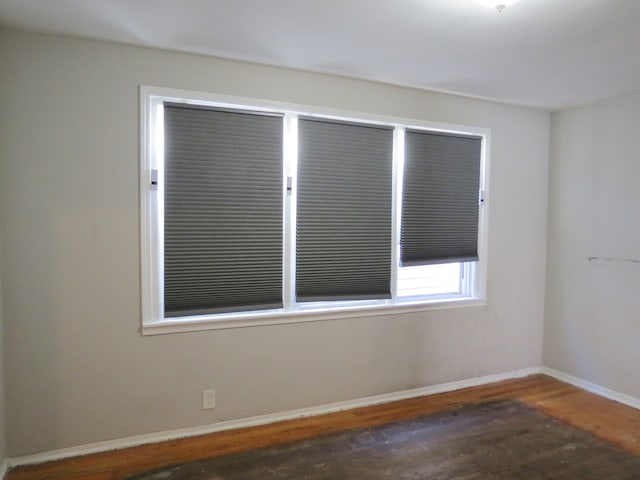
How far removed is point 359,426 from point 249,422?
0.77 metres

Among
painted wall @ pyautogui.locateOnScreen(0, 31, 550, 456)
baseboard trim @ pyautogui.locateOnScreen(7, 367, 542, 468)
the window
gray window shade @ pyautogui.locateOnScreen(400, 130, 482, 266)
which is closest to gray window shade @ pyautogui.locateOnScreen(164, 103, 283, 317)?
the window

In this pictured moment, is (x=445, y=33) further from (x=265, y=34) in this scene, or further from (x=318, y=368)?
(x=318, y=368)

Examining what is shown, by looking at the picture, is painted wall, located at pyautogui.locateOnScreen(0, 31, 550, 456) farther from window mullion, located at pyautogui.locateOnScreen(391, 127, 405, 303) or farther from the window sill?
window mullion, located at pyautogui.locateOnScreen(391, 127, 405, 303)

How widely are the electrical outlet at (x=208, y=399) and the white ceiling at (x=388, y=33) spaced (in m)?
2.20

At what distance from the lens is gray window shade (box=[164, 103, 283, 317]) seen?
2594 millimetres

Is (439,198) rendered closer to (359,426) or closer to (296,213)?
(296,213)

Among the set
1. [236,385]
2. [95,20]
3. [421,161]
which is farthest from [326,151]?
[236,385]

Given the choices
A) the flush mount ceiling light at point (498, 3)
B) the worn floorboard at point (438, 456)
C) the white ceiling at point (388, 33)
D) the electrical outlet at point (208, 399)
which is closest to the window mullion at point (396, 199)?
the white ceiling at point (388, 33)

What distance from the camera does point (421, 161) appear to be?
3305 mm

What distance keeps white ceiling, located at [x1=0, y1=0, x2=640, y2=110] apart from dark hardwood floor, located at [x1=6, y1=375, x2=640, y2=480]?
2466 mm

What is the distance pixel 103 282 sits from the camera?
8.09 feet

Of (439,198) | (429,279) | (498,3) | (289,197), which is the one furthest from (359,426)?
(498,3)

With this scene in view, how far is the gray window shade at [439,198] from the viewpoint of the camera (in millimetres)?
3285

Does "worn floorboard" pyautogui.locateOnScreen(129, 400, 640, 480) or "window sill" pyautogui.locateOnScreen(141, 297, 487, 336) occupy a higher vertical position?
"window sill" pyautogui.locateOnScreen(141, 297, 487, 336)
